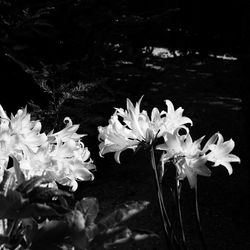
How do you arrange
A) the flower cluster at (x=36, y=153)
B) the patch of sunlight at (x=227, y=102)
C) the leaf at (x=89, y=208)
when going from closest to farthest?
the leaf at (x=89, y=208)
the flower cluster at (x=36, y=153)
the patch of sunlight at (x=227, y=102)

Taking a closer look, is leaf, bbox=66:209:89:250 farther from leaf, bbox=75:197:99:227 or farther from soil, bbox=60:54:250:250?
soil, bbox=60:54:250:250

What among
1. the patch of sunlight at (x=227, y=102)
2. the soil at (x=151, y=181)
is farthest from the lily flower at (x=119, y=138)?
the patch of sunlight at (x=227, y=102)

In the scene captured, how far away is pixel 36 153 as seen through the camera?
138 centimetres

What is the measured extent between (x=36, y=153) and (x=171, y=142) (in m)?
0.39

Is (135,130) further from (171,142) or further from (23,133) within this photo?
(23,133)

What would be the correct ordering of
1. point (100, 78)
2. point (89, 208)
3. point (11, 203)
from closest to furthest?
point (11, 203) → point (89, 208) → point (100, 78)

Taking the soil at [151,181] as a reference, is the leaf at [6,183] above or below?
above

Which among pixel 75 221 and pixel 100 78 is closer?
pixel 75 221

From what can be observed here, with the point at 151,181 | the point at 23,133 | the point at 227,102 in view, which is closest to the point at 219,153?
the point at 23,133

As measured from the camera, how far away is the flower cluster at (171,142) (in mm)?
1512

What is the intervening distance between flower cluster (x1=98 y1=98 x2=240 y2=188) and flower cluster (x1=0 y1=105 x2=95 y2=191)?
0.45 ft

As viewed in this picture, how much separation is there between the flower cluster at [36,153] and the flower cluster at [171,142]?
138 mm

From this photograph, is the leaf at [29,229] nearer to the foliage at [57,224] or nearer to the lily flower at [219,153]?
the foliage at [57,224]

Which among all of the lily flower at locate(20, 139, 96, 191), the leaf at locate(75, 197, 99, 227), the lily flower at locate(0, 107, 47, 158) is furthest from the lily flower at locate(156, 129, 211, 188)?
the leaf at locate(75, 197, 99, 227)
